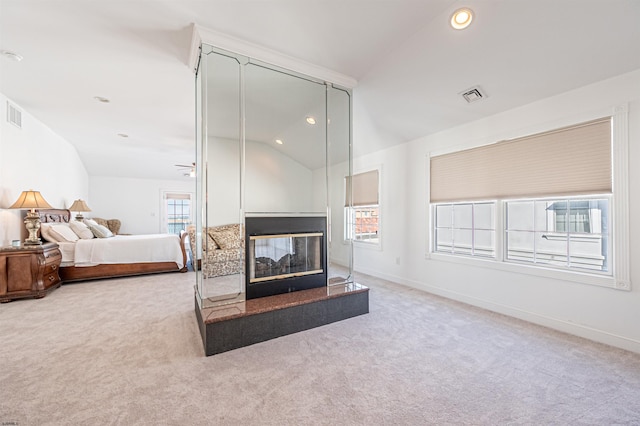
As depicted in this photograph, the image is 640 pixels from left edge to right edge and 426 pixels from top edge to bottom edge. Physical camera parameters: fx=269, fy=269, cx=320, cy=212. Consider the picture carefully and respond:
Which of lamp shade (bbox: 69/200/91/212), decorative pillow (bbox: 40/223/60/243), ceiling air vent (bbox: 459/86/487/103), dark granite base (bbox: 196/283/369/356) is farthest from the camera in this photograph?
lamp shade (bbox: 69/200/91/212)

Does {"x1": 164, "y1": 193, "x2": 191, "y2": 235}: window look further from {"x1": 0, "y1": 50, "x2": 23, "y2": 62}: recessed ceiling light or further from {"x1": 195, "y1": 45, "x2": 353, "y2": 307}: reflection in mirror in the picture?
{"x1": 195, "y1": 45, "x2": 353, "y2": 307}: reflection in mirror

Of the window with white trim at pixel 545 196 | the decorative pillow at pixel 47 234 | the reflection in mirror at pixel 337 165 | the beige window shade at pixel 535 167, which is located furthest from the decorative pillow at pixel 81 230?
the beige window shade at pixel 535 167

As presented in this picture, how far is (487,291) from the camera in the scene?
3.24m

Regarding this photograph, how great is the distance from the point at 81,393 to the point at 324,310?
189cm

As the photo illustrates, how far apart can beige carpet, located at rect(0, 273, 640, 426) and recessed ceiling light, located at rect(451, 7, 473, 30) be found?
2.74m

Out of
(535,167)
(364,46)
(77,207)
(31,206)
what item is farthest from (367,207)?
(77,207)

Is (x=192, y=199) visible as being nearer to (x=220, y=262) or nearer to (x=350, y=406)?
(x=220, y=262)

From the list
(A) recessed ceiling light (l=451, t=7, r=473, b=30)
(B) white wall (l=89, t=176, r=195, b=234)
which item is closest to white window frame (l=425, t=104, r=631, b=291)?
Answer: (A) recessed ceiling light (l=451, t=7, r=473, b=30)

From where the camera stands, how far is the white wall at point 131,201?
26.1 ft

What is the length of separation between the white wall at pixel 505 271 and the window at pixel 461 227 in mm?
221

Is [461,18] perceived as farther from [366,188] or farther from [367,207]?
[367,207]

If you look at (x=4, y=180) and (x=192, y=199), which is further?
(x=192, y=199)

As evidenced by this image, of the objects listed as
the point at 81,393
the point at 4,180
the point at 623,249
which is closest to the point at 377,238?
the point at 623,249

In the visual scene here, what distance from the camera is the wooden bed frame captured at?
14.3 ft
